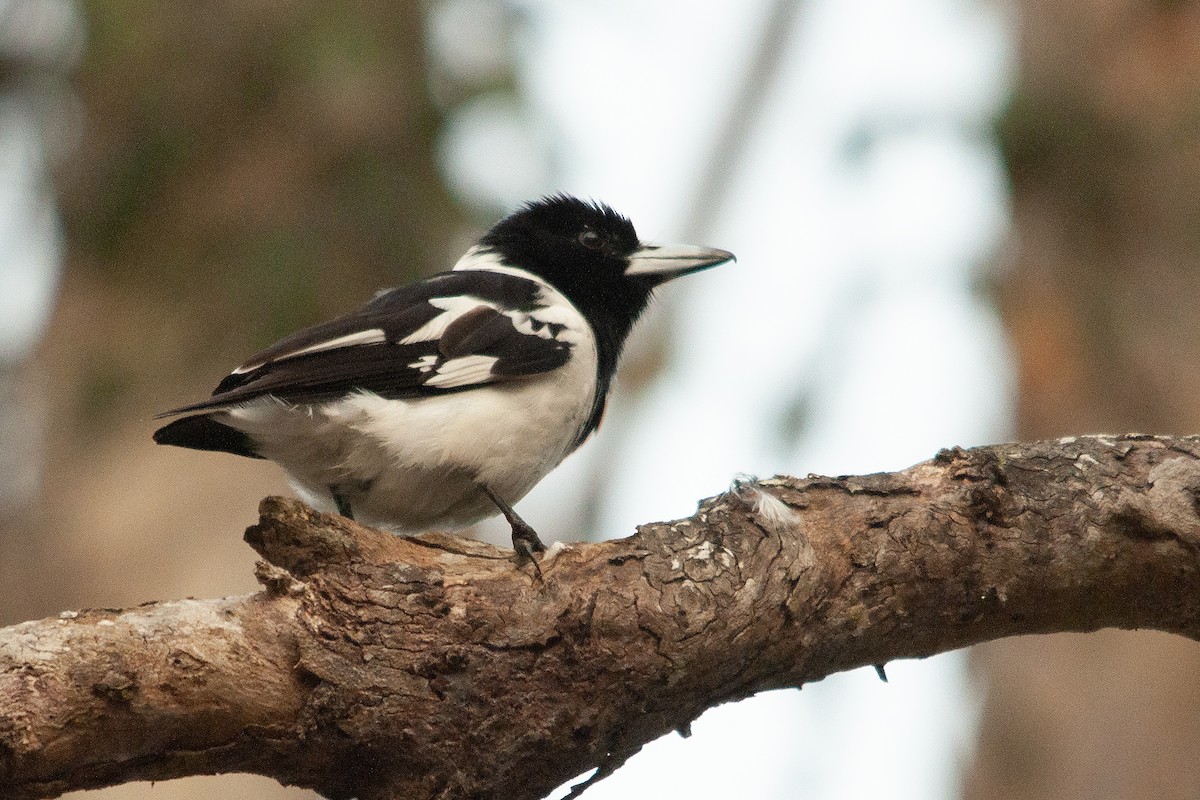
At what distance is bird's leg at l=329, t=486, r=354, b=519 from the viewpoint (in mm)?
3359

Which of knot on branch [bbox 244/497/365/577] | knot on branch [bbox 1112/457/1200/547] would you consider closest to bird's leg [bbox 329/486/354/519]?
→ knot on branch [bbox 244/497/365/577]

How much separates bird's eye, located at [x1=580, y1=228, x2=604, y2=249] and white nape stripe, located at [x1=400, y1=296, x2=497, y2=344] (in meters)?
0.75

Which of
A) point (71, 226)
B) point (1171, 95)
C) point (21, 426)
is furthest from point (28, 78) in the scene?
point (1171, 95)

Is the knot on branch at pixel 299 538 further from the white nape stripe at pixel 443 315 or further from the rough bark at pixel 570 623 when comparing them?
the white nape stripe at pixel 443 315

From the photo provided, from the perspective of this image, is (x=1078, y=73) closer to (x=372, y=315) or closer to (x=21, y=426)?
(x=372, y=315)

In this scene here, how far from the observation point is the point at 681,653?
2.42 m

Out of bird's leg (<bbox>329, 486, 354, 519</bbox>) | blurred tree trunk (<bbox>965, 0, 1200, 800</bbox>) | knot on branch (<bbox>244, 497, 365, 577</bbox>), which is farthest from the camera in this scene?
blurred tree trunk (<bbox>965, 0, 1200, 800</bbox>)

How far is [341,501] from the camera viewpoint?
11.1 ft

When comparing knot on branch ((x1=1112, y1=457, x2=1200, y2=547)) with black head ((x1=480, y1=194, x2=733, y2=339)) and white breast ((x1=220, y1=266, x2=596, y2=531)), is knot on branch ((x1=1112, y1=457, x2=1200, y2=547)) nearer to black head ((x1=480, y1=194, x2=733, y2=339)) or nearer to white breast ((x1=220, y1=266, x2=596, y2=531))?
white breast ((x1=220, y1=266, x2=596, y2=531))

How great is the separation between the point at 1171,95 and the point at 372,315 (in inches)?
146

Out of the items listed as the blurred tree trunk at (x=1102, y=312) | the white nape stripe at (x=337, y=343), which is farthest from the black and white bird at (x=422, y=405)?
the blurred tree trunk at (x=1102, y=312)

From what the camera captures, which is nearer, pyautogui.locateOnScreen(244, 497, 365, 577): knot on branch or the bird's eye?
pyautogui.locateOnScreen(244, 497, 365, 577): knot on branch

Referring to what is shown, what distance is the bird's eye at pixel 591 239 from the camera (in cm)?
433

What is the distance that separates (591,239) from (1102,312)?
218 centimetres
